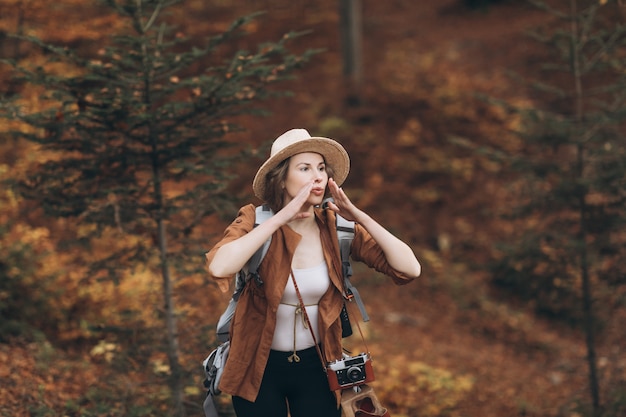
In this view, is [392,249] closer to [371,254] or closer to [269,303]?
[371,254]

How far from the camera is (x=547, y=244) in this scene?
25.2 feet

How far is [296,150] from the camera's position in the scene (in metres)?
3.42

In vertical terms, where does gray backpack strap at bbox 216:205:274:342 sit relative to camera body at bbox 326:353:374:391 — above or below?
above

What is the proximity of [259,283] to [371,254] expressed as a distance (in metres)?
0.65

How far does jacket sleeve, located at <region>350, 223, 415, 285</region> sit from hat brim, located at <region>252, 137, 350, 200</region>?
0.36 metres

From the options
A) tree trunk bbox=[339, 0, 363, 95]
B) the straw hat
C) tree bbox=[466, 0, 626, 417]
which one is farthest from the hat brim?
tree trunk bbox=[339, 0, 363, 95]

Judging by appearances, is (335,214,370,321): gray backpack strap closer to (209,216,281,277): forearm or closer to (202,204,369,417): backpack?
(202,204,369,417): backpack

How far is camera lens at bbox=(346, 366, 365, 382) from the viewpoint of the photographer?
11.1 feet

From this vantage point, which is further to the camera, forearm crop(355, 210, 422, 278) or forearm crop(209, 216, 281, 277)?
forearm crop(355, 210, 422, 278)

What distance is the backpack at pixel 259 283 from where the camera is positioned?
3.35m

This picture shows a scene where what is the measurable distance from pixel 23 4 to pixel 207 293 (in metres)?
4.63

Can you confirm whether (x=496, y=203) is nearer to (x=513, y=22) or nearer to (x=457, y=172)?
(x=457, y=172)

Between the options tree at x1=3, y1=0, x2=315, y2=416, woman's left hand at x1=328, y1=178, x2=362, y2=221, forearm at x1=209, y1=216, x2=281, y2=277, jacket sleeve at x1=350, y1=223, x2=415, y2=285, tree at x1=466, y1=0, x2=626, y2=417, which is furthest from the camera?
tree at x1=466, y1=0, x2=626, y2=417

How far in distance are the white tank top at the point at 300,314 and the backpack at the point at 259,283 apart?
0.16 meters
